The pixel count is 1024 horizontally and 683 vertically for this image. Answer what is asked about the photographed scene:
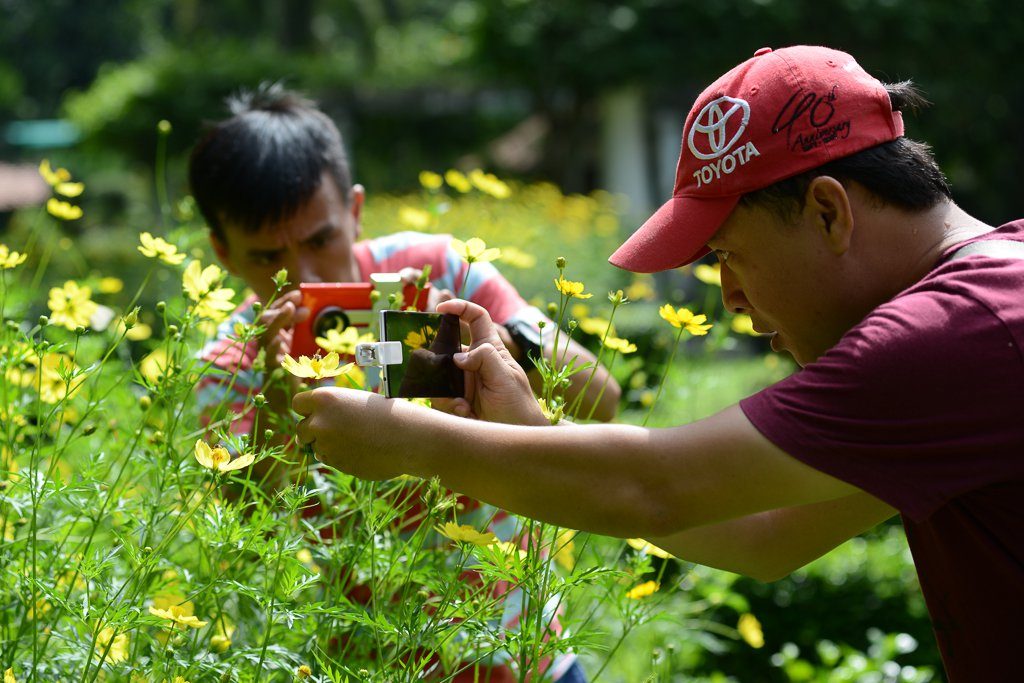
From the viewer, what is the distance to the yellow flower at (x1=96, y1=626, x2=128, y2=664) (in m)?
1.31

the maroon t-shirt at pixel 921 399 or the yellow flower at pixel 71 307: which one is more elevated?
the maroon t-shirt at pixel 921 399

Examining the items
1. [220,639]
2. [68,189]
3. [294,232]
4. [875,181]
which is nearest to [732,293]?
[875,181]

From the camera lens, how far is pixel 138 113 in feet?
52.5

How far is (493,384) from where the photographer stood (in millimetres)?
1252

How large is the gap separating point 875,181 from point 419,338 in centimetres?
52

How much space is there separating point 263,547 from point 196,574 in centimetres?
28

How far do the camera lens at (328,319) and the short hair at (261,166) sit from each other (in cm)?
35

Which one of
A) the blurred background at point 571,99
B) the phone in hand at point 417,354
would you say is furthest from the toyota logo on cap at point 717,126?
the blurred background at point 571,99

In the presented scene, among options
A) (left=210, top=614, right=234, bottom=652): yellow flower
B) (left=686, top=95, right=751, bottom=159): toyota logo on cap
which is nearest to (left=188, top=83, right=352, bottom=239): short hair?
(left=210, top=614, right=234, bottom=652): yellow flower

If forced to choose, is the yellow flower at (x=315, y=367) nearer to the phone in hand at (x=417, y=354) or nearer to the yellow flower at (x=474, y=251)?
the phone in hand at (x=417, y=354)

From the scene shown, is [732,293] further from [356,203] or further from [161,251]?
[356,203]

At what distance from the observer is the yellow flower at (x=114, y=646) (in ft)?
4.29

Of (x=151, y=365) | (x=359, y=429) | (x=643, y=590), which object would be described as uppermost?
(x=359, y=429)

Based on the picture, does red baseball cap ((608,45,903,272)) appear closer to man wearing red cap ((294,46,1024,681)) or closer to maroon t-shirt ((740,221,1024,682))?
man wearing red cap ((294,46,1024,681))
